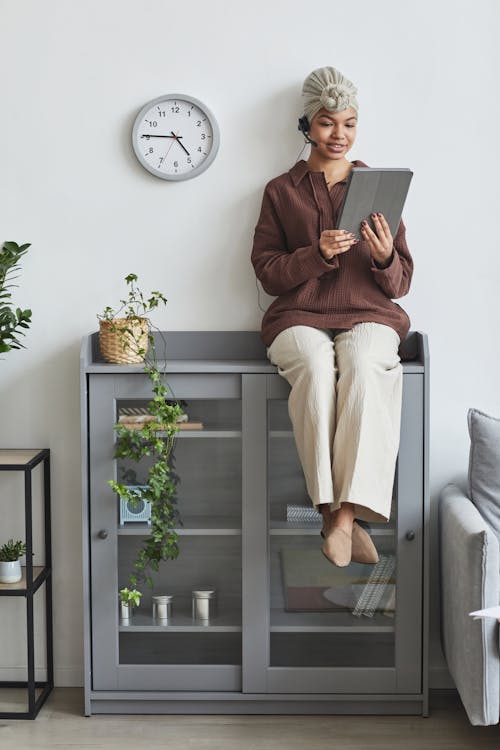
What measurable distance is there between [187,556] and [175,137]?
1.17m

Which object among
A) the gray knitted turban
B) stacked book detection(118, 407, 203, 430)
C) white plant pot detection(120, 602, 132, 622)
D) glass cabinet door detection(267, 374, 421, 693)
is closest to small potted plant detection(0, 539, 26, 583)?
white plant pot detection(120, 602, 132, 622)

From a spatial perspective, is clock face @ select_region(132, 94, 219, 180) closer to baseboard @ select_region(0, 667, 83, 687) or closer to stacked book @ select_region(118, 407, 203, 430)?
stacked book @ select_region(118, 407, 203, 430)

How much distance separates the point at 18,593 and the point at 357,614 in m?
0.91

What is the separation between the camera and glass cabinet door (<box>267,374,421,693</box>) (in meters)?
2.47

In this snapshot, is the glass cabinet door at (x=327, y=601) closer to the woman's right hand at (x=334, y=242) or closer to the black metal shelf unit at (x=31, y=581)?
the woman's right hand at (x=334, y=242)

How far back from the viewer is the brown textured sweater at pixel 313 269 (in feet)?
8.12

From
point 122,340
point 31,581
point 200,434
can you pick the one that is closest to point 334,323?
point 200,434

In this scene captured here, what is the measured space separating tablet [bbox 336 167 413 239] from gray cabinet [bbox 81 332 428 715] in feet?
1.18

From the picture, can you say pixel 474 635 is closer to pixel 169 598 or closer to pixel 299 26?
pixel 169 598

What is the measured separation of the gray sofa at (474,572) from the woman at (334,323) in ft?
0.74

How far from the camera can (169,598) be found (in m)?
2.55

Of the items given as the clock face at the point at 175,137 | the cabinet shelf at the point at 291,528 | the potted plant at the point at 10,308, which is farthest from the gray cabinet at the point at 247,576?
the clock face at the point at 175,137

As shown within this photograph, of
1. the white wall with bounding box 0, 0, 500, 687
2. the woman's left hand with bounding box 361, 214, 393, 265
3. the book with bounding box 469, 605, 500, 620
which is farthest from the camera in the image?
the white wall with bounding box 0, 0, 500, 687

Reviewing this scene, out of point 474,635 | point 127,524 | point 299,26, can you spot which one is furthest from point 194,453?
point 299,26
